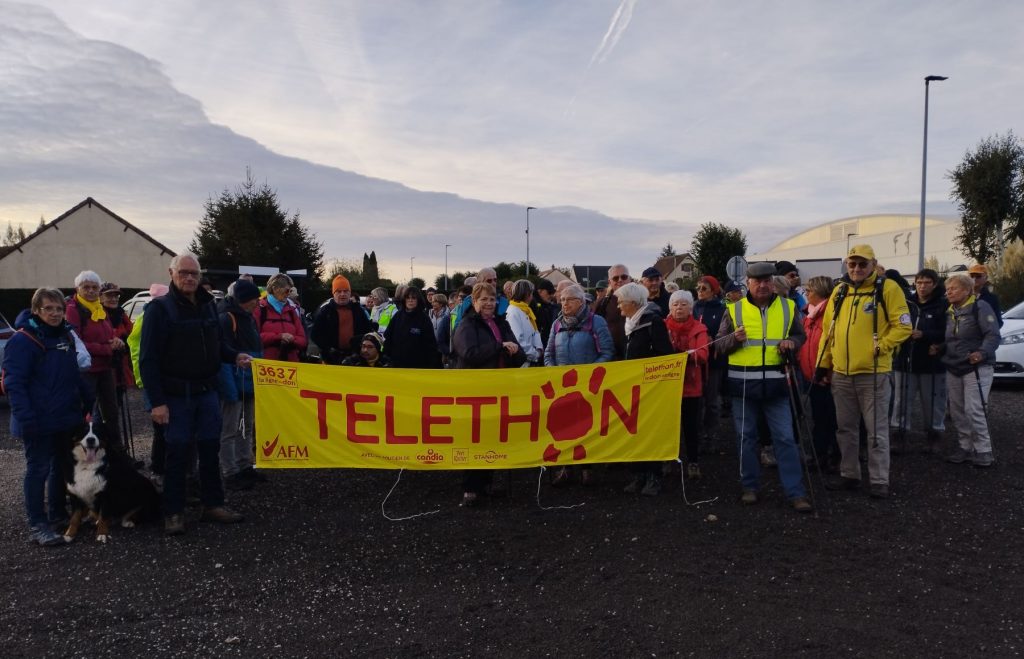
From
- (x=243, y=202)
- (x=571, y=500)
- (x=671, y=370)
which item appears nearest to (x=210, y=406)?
(x=571, y=500)

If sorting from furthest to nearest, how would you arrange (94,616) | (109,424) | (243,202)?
(243,202) → (109,424) → (94,616)

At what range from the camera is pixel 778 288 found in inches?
258

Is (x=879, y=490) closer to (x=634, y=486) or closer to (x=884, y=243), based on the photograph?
(x=634, y=486)

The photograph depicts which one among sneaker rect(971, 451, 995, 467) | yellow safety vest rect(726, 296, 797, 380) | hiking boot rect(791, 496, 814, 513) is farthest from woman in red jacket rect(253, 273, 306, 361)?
sneaker rect(971, 451, 995, 467)

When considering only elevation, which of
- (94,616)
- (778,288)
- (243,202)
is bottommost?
(94,616)

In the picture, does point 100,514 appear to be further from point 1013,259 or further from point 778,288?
point 1013,259

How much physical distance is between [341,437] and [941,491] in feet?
18.2

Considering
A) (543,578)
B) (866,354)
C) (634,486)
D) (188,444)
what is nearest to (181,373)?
(188,444)

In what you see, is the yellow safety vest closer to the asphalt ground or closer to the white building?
the asphalt ground

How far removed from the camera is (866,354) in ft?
19.9

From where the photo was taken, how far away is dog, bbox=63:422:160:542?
213 inches

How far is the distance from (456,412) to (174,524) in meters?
2.43

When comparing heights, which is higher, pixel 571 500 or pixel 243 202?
pixel 243 202

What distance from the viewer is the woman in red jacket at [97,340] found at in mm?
7234
